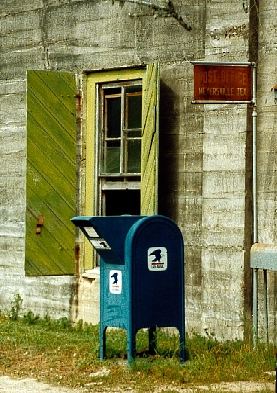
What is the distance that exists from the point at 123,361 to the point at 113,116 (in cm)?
377

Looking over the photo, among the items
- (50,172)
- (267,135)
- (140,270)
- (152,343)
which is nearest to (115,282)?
(140,270)

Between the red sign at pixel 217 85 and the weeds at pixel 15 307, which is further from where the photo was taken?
the weeds at pixel 15 307

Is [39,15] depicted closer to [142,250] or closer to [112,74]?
[112,74]

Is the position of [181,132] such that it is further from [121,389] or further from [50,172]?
[121,389]

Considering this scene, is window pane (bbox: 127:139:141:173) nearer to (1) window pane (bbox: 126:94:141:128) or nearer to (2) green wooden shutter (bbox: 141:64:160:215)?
(1) window pane (bbox: 126:94:141:128)

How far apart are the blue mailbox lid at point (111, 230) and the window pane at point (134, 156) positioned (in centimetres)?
261

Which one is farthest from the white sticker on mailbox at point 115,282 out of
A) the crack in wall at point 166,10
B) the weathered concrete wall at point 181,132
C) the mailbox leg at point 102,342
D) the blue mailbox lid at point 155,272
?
the crack in wall at point 166,10

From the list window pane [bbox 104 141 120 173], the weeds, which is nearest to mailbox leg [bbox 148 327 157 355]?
window pane [bbox 104 141 120 173]

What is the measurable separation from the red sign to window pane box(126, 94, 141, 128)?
192 centimetres

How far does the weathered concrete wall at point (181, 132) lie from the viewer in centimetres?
1230

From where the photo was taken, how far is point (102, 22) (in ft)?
45.8

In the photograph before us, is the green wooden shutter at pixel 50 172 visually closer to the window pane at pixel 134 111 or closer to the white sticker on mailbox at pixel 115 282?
the window pane at pixel 134 111

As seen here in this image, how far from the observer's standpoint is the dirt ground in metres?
9.75

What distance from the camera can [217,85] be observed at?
38.6 ft
